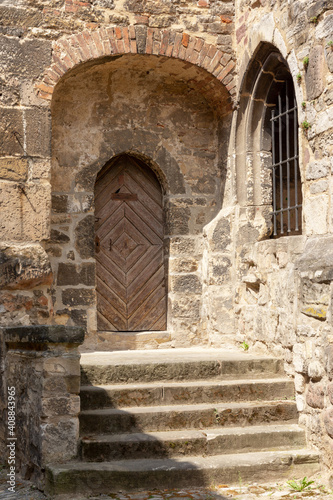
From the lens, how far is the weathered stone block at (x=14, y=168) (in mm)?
5598

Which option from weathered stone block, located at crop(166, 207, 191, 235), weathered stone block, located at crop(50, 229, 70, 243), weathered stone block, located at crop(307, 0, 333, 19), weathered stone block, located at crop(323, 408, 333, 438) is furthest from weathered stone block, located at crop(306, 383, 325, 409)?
weathered stone block, located at crop(50, 229, 70, 243)

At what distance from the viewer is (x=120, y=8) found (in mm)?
6035

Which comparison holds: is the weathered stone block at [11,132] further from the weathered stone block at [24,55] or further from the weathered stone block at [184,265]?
the weathered stone block at [184,265]

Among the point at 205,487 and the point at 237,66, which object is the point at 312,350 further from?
the point at 237,66

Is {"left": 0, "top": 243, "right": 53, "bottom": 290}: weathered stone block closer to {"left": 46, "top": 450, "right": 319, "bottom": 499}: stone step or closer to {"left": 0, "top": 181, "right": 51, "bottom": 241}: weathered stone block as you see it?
{"left": 0, "top": 181, "right": 51, "bottom": 241}: weathered stone block

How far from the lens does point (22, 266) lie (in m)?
5.41

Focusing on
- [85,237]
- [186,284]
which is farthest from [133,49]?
[186,284]

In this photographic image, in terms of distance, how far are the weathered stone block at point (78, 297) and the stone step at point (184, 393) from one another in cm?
175

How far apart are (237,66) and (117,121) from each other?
138 cm

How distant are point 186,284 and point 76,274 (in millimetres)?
1186

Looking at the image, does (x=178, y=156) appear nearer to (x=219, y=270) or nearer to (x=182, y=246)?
(x=182, y=246)

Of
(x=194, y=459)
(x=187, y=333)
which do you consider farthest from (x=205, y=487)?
(x=187, y=333)

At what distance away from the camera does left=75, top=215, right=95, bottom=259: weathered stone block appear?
6.48 m

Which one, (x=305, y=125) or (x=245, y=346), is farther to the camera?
(x=245, y=346)
